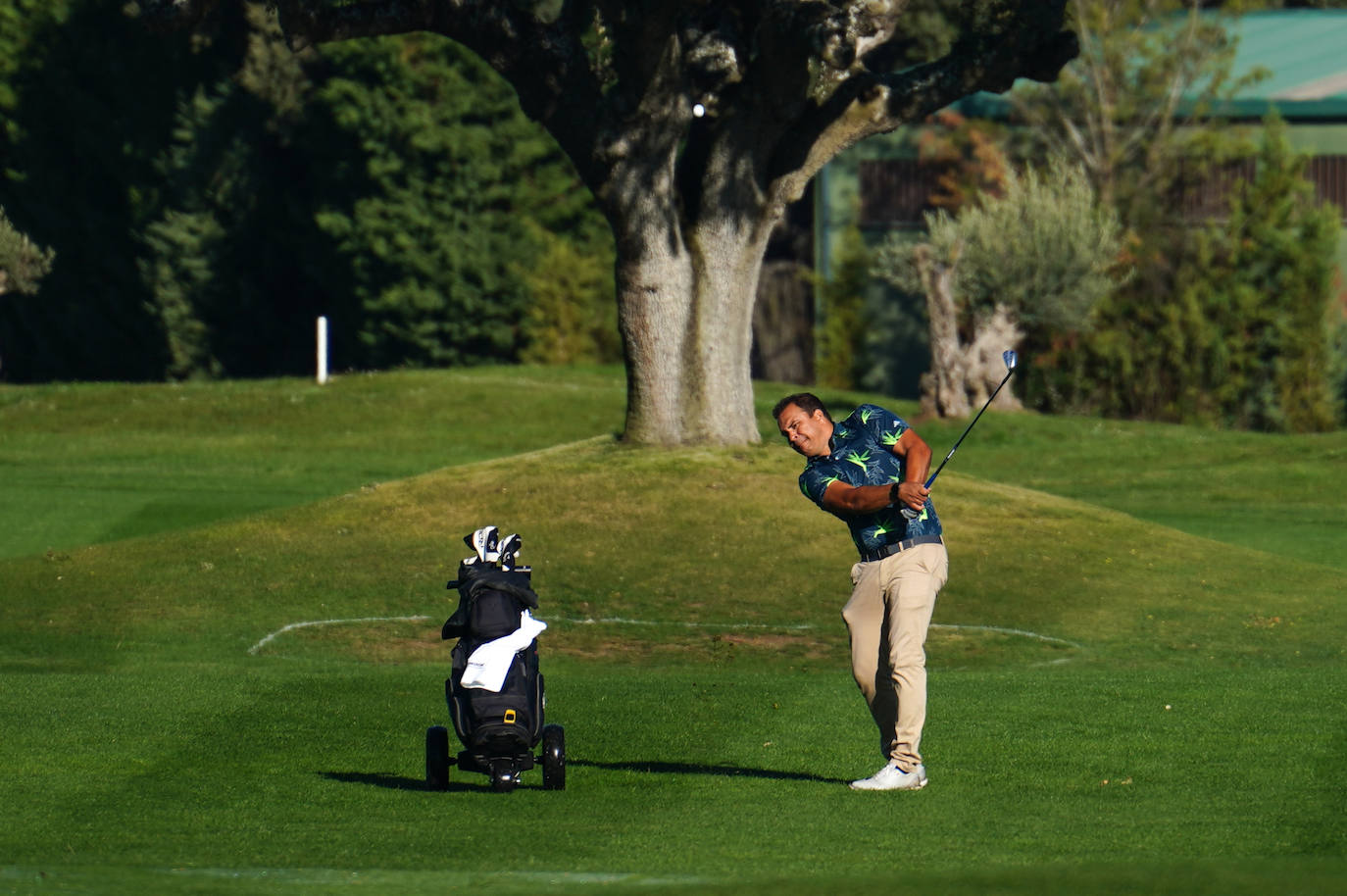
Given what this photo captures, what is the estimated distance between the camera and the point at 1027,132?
50.2 m

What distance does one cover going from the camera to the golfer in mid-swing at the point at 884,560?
9.79 m

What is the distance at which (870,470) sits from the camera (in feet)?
32.2

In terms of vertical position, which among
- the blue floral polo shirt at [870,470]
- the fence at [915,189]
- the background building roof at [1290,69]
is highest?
the background building roof at [1290,69]

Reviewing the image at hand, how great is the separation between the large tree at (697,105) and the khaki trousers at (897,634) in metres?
11.6

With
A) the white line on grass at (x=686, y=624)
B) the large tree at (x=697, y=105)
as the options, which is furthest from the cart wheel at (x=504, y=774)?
the large tree at (x=697, y=105)

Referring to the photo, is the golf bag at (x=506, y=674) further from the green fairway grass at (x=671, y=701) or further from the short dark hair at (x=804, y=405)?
the short dark hair at (x=804, y=405)

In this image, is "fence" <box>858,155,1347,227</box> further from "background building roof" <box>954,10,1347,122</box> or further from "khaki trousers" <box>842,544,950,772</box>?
"khaki trousers" <box>842,544,950,772</box>

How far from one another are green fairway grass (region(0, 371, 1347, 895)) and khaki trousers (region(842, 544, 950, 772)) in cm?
38

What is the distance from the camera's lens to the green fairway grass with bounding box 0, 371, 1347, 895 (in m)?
8.46

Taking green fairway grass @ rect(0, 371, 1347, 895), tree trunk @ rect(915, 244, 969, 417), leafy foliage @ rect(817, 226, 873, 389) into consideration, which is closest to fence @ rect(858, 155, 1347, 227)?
leafy foliage @ rect(817, 226, 873, 389)

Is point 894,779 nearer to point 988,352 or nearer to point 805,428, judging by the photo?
point 805,428

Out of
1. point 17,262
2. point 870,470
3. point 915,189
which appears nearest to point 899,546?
point 870,470

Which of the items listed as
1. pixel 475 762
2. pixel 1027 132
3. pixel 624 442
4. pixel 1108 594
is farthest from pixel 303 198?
pixel 475 762

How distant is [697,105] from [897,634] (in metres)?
12.9
